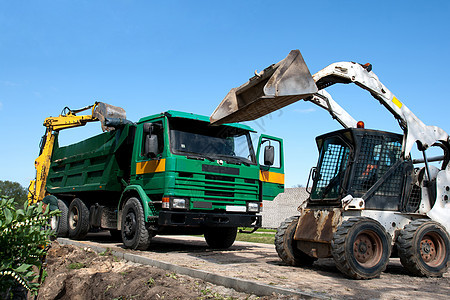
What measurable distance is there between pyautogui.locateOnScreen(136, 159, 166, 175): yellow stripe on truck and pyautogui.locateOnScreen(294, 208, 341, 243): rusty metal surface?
10.0ft

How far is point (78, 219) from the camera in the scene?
39.2 feet

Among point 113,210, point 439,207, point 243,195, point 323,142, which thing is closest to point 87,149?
point 113,210

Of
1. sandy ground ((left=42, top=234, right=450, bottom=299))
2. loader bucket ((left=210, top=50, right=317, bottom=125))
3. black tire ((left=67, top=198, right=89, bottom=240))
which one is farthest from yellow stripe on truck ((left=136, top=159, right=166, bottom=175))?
black tire ((left=67, top=198, right=89, bottom=240))

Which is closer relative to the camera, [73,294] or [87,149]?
[73,294]

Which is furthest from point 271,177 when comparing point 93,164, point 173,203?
point 93,164

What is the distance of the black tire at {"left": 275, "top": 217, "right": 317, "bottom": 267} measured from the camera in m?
7.36

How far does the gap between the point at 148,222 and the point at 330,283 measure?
449cm

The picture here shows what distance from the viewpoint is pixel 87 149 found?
12250 mm

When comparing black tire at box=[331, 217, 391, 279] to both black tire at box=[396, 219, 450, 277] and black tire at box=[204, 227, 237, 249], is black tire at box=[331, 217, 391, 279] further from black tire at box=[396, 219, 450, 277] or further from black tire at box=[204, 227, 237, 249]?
black tire at box=[204, 227, 237, 249]

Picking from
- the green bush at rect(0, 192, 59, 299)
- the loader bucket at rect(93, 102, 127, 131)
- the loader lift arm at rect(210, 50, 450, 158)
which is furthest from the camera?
the loader bucket at rect(93, 102, 127, 131)

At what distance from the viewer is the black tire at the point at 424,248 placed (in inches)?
259

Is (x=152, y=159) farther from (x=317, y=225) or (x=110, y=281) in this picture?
(x=317, y=225)

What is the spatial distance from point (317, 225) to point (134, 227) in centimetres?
419

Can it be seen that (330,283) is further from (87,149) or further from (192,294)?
(87,149)
